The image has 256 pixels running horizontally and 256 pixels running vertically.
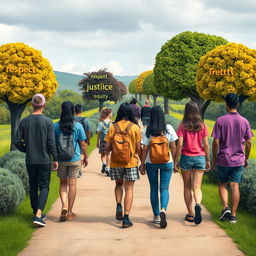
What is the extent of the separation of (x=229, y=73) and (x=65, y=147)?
16.1 metres

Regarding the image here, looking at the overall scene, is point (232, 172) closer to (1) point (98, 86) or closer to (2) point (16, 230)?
(2) point (16, 230)

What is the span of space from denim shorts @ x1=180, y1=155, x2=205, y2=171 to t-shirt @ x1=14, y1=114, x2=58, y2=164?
1937 millimetres

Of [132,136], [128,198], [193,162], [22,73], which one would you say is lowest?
[128,198]

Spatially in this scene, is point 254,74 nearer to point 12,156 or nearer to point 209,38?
point 209,38

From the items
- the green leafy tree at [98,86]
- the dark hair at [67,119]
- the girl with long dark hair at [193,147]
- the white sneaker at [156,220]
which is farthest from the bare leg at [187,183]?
the green leafy tree at [98,86]

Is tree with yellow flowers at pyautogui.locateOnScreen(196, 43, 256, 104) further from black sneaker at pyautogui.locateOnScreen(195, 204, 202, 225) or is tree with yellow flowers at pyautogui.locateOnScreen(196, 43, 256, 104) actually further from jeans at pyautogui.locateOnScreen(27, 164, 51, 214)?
jeans at pyautogui.locateOnScreen(27, 164, 51, 214)

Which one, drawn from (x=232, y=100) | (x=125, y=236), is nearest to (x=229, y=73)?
(x=232, y=100)

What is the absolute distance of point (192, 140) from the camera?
6074 mm

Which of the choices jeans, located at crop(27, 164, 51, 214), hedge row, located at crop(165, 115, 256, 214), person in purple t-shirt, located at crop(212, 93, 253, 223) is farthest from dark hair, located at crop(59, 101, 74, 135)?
hedge row, located at crop(165, 115, 256, 214)

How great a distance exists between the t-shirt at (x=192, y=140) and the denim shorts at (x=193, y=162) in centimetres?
6

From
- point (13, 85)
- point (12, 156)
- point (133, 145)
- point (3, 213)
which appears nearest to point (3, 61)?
point (13, 85)

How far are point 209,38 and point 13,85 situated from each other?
14.8m

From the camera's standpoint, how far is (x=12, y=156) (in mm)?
Answer: 10242

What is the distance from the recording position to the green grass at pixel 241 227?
17.0 feet
